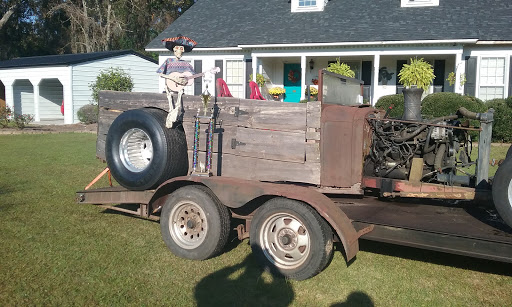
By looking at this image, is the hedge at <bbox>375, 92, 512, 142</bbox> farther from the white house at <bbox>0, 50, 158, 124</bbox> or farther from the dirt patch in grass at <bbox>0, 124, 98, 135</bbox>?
the white house at <bbox>0, 50, 158, 124</bbox>

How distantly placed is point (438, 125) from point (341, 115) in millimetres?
999

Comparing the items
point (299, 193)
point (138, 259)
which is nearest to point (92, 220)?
point (138, 259)

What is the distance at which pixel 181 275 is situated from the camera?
4.23m

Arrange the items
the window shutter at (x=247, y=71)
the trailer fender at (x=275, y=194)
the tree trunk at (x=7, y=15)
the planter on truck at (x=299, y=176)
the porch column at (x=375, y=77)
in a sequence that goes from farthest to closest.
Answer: the tree trunk at (x=7, y=15) < the window shutter at (x=247, y=71) < the porch column at (x=375, y=77) < the planter on truck at (x=299, y=176) < the trailer fender at (x=275, y=194)

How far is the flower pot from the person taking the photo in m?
5.11

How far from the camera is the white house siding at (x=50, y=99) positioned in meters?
27.0

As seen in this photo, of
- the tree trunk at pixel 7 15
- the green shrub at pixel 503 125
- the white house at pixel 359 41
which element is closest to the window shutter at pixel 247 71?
the white house at pixel 359 41

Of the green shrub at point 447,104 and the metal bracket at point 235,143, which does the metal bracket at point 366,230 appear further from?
the green shrub at point 447,104

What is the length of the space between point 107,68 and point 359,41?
13.7m

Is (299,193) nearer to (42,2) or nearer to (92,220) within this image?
(92,220)

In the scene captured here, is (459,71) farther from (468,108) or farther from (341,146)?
(341,146)

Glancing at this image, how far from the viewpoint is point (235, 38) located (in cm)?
1969

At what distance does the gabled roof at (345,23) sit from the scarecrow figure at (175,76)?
12.4m

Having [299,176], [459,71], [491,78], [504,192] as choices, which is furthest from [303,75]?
[504,192]
